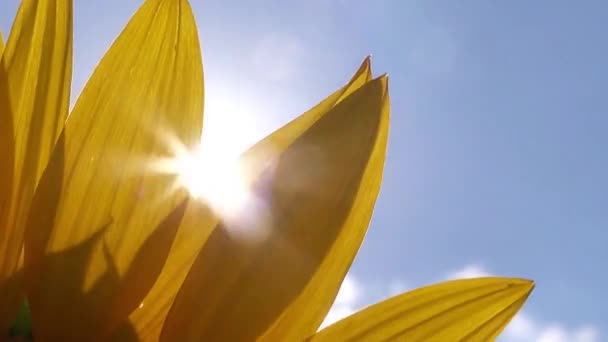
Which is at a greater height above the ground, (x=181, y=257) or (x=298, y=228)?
(x=298, y=228)

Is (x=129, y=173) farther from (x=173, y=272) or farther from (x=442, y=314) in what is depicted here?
(x=442, y=314)

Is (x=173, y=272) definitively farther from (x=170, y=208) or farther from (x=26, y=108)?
(x=26, y=108)

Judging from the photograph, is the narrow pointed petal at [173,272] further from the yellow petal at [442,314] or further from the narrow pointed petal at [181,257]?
the yellow petal at [442,314]

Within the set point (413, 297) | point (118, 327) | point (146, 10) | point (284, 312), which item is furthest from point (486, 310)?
point (146, 10)

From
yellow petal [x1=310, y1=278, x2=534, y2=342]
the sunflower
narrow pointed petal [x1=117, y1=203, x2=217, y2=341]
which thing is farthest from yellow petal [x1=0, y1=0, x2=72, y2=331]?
yellow petal [x1=310, y1=278, x2=534, y2=342]

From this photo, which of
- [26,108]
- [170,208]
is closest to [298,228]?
[170,208]
